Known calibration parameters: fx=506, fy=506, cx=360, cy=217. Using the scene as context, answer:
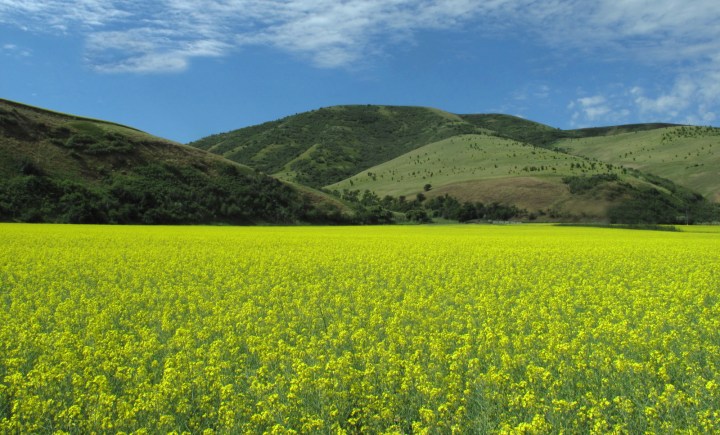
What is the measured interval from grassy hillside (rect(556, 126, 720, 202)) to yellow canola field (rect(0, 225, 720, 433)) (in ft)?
396

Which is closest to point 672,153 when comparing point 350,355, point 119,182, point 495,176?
point 495,176

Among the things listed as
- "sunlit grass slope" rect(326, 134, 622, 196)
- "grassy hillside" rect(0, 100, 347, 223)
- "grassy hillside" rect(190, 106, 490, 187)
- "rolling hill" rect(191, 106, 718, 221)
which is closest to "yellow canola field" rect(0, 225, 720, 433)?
"grassy hillside" rect(0, 100, 347, 223)

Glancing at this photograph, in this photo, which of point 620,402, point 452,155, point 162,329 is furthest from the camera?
point 452,155

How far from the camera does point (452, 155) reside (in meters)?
146

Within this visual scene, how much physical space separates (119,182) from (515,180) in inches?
2923

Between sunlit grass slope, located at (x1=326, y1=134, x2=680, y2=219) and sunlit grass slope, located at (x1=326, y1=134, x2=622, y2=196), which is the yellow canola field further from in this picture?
sunlit grass slope, located at (x1=326, y1=134, x2=622, y2=196)

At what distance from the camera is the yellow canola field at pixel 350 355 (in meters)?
5.02

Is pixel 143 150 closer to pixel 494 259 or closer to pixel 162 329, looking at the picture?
pixel 494 259

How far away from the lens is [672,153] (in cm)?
14538

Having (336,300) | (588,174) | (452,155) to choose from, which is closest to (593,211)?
(588,174)

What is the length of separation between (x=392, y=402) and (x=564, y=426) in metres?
1.71

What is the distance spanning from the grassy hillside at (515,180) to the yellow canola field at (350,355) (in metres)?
79.2

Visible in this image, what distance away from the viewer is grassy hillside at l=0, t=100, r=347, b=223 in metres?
51.9

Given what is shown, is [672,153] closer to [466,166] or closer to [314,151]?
[466,166]
